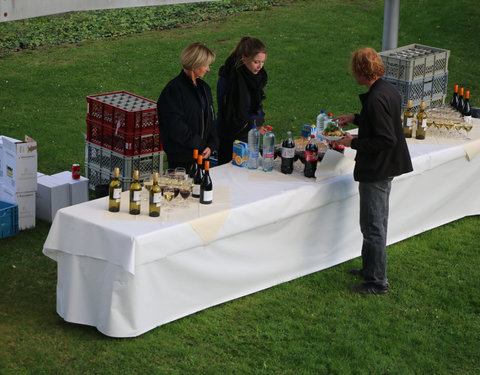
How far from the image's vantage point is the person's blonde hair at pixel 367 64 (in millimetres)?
5844

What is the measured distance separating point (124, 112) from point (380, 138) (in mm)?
2951

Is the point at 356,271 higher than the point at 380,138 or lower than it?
lower

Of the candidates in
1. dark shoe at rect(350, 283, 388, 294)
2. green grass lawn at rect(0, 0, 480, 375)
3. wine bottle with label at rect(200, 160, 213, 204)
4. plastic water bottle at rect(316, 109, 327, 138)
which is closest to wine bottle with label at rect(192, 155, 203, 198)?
wine bottle with label at rect(200, 160, 213, 204)

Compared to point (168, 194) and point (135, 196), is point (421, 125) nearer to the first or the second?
point (168, 194)

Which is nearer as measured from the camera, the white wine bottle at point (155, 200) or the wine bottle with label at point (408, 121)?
the white wine bottle at point (155, 200)

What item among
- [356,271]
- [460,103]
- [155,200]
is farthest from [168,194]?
[460,103]

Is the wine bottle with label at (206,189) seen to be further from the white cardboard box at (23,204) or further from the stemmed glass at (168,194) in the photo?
the white cardboard box at (23,204)

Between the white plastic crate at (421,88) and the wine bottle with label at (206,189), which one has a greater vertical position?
the white plastic crate at (421,88)

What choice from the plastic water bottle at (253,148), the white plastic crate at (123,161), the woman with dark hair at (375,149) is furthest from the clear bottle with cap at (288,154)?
the white plastic crate at (123,161)

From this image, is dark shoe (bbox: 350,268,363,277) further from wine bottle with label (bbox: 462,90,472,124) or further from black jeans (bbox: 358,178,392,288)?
wine bottle with label (bbox: 462,90,472,124)

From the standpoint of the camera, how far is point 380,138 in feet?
19.1

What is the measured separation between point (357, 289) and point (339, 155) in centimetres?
108

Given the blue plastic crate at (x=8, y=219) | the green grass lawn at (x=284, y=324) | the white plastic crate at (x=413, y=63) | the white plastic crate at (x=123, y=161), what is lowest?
the green grass lawn at (x=284, y=324)

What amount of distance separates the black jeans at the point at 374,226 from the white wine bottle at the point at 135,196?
68.0 inches
